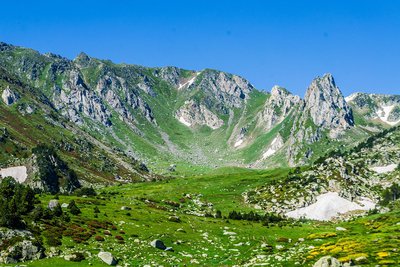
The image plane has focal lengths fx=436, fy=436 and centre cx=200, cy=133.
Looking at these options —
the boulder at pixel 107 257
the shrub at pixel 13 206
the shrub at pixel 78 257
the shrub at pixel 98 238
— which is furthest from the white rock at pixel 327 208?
the shrub at pixel 78 257

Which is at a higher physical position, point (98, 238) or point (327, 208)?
point (98, 238)

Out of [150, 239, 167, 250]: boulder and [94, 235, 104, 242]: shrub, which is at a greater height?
[94, 235, 104, 242]: shrub

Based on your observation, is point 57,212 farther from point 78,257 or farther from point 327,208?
point 327,208

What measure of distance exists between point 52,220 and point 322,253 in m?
46.1

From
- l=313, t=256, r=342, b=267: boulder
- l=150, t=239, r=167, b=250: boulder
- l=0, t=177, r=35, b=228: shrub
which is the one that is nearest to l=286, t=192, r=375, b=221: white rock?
l=150, t=239, r=167, b=250: boulder

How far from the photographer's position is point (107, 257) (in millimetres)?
60844

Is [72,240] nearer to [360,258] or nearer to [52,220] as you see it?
[52,220]

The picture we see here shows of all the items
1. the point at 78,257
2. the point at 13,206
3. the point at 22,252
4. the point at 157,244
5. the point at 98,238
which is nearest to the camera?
the point at 22,252

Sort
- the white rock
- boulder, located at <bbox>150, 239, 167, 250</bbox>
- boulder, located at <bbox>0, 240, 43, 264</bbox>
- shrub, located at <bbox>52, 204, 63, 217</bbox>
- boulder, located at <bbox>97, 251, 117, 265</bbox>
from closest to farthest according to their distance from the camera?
boulder, located at <bbox>0, 240, 43, 264</bbox> → boulder, located at <bbox>97, 251, 117, 265</bbox> → boulder, located at <bbox>150, 239, 167, 250</bbox> → shrub, located at <bbox>52, 204, 63, 217</bbox> → the white rock

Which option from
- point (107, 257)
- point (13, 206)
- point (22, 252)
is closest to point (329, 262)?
point (107, 257)

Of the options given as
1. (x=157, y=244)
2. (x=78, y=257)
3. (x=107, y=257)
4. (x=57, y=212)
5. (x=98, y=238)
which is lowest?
(x=157, y=244)

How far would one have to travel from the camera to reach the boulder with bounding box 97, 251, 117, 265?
6016 centimetres

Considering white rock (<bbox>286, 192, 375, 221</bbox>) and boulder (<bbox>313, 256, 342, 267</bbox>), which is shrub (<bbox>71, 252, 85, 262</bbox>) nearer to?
boulder (<bbox>313, 256, 342, 267</bbox>)

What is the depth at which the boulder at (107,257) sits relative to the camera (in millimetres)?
60156
